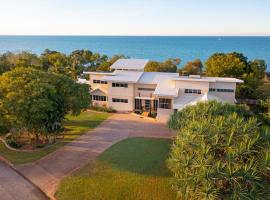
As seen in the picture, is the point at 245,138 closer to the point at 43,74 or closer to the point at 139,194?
the point at 139,194

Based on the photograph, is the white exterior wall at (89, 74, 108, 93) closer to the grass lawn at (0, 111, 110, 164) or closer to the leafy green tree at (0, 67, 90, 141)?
the grass lawn at (0, 111, 110, 164)

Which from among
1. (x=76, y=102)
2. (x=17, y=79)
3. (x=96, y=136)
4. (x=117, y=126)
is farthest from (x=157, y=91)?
(x=17, y=79)

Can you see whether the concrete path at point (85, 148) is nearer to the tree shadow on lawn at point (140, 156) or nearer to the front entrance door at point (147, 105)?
the tree shadow on lawn at point (140, 156)

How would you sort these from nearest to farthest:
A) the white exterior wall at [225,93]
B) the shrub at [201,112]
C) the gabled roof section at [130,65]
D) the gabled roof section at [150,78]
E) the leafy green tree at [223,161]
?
the leafy green tree at [223,161], the shrub at [201,112], the white exterior wall at [225,93], the gabled roof section at [150,78], the gabled roof section at [130,65]

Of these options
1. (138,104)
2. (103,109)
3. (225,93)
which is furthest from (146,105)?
(225,93)

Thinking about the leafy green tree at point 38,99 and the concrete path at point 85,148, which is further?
the leafy green tree at point 38,99

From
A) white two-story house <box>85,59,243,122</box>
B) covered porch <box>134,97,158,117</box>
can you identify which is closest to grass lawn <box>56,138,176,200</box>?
white two-story house <box>85,59,243,122</box>

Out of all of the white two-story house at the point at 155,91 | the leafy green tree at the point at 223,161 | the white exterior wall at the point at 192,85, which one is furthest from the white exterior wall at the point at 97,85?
the leafy green tree at the point at 223,161
